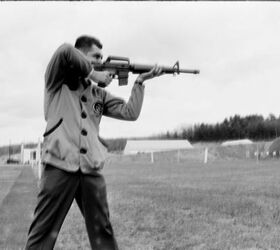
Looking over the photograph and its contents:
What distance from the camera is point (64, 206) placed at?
3.46 m

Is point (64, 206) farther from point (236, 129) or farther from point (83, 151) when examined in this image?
point (236, 129)

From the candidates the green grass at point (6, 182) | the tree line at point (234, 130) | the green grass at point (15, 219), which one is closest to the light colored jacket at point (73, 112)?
the green grass at point (15, 219)

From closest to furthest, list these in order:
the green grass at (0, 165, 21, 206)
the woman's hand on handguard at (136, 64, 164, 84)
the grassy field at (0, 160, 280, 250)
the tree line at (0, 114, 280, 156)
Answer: the woman's hand on handguard at (136, 64, 164, 84)
the grassy field at (0, 160, 280, 250)
the green grass at (0, 165, 21, 206)
the tree line at (0, 114, 280, 156)

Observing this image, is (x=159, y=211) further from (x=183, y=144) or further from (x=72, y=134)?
(x=183, y=144)

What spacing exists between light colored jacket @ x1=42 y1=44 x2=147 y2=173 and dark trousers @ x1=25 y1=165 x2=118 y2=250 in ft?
0.28

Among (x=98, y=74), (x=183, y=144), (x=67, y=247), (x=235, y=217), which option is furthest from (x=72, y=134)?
(x=183, y=144)

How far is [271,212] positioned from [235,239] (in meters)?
2.28

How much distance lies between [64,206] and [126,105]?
87 cm

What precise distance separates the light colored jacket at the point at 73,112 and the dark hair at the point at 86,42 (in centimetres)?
26

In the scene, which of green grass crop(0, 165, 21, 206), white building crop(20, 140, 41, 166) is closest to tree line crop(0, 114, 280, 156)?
white building crop(20, 140, 41, 166)

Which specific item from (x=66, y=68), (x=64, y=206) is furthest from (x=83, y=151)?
(x=66, y=68)

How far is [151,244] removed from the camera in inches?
237

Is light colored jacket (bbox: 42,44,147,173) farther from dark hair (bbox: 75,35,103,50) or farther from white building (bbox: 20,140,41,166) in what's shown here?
white building (bbox: 20,140,41,166)

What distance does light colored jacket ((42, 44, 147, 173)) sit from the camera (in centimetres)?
341
